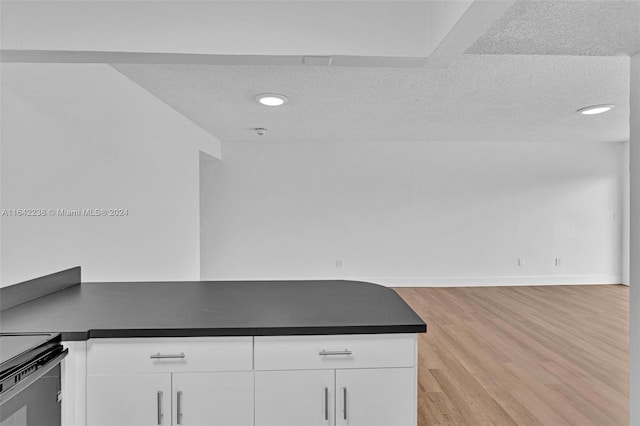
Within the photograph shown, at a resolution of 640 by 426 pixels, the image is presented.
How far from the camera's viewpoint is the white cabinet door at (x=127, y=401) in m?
1.39

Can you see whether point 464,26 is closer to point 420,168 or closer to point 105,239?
point 105,239

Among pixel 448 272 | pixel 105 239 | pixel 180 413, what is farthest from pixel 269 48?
pixel 448 272

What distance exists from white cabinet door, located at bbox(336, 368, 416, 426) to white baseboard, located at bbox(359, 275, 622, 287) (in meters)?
4.46

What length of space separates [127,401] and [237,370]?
42cm

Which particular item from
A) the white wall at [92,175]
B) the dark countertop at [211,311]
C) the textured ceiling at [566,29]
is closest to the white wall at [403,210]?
the white wall at [92,175]

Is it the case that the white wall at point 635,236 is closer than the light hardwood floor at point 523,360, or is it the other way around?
the white wall at point 635,236

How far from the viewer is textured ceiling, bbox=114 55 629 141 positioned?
278cm

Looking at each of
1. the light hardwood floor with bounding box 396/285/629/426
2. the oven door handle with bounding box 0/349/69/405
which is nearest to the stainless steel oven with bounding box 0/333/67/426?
the oven door handle with bounding box 0/349/69/405

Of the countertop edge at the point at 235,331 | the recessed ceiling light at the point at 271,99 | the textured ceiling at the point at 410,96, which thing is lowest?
the countertop edge at the point at 235,331

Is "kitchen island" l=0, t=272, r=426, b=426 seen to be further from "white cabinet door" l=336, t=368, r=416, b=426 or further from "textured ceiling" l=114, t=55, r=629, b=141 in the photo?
"textured ceiling" l=114, t=55, r=629, b=141

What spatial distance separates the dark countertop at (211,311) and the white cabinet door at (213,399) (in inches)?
7.0

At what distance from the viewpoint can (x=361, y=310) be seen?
1.62m

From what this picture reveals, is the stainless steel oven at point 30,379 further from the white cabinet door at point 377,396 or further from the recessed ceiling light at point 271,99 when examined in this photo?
the recessed ceiling light at point 271,99

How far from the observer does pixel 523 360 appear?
10.2ft
